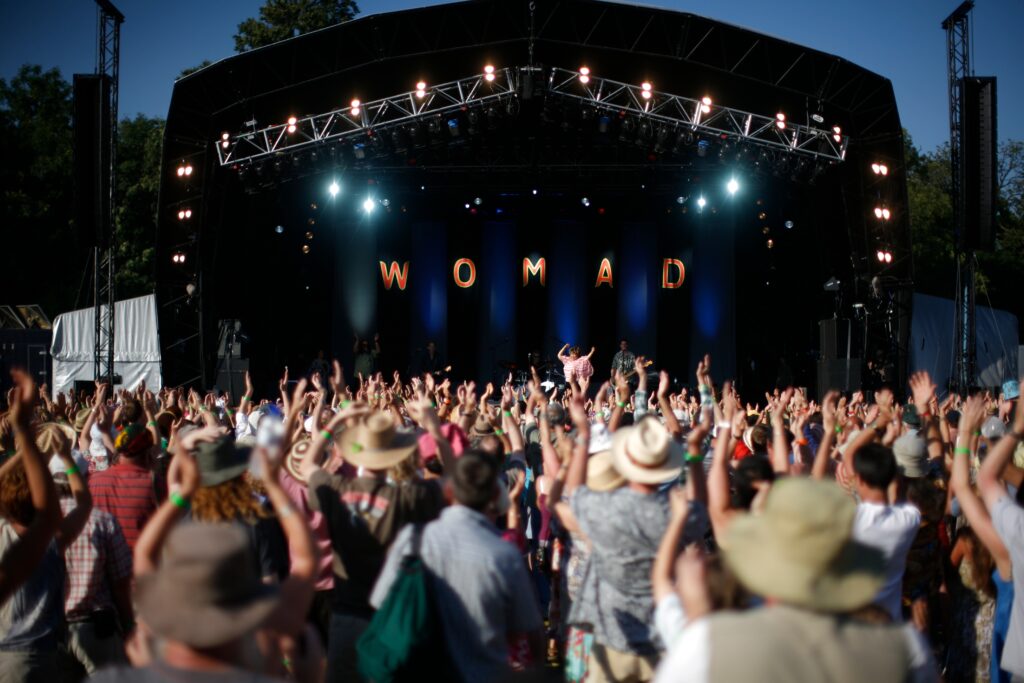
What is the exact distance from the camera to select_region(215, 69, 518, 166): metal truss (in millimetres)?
16312

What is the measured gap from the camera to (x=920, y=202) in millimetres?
40406

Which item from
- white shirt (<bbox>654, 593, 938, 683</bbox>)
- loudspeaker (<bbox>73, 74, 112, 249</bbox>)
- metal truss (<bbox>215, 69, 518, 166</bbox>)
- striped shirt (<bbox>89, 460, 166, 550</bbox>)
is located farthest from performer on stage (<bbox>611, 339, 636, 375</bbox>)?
white shirt (<bbox>654, 593, 938, 683</bbox>)

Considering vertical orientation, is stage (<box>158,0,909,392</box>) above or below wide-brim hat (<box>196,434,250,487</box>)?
above

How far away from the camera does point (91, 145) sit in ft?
50.0

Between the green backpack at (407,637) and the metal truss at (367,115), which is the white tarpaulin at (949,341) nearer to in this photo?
the metal truss at (367,115)

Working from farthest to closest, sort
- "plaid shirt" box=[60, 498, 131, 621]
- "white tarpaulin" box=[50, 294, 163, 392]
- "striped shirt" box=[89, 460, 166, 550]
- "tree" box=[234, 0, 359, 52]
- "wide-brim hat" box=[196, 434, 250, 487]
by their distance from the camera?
"tree" box=[234, 0, 359, 52], "white tarpaulin" box=[50, 294, 163, 392], "striped shirt" box=[89, 460, 166, 550], "plaid shirt" box=[60, 498, 131, 621], "wide-brim hat" box=[196, 434, 250, 487]

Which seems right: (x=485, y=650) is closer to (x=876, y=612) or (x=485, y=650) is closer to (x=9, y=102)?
(x=876, y=612)

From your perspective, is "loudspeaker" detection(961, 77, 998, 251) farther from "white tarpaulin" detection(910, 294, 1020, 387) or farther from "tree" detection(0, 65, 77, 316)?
"tree" detection(0, 65, 77, 316)

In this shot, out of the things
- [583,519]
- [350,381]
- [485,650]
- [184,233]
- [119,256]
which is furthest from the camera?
[119,256]

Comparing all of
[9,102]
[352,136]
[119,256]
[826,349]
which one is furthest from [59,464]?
[9,102]

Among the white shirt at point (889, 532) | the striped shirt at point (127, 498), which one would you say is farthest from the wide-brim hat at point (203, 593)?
the striped shirt at point (127, 498)

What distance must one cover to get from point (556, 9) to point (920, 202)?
2819 cm

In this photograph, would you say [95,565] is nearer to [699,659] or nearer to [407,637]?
[407,637]

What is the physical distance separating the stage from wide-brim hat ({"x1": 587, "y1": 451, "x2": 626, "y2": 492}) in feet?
41.1
